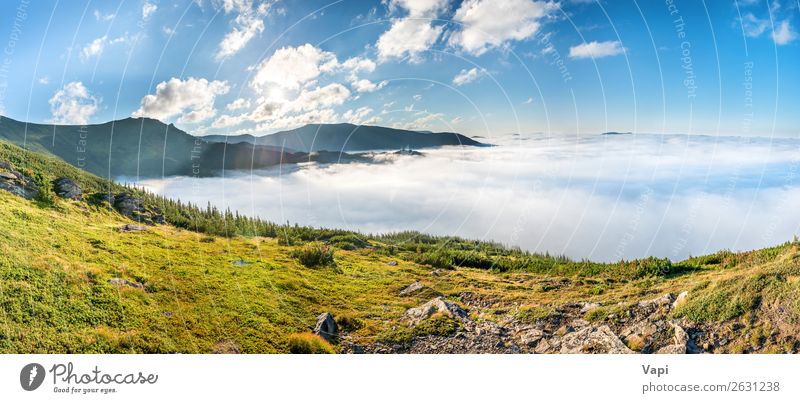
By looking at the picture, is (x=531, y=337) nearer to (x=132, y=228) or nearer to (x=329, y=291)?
(x=329, y=291)

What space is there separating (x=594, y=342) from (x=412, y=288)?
4078 mm

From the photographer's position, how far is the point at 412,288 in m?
9.88

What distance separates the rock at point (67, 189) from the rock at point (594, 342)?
12.0m

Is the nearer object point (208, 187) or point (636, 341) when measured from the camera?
point (636, 341)

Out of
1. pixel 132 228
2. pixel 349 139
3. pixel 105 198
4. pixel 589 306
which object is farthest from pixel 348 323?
pixel 105 198

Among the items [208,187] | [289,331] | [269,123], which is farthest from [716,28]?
[208,187]

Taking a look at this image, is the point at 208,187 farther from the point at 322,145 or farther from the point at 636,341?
the point at 636,341

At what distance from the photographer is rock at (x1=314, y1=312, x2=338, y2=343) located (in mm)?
8688

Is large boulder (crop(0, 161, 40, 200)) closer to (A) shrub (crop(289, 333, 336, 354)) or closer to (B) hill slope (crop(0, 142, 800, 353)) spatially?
(B) hill slope (crop(0, 142, 800, 353))

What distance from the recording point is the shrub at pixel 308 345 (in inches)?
335

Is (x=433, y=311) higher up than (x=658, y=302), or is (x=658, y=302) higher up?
(x=658, y=302)

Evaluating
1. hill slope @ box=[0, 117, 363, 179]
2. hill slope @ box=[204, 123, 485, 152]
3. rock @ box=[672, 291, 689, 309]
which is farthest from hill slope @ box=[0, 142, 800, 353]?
hill slope @ box=[204, 123, 485, 152]
